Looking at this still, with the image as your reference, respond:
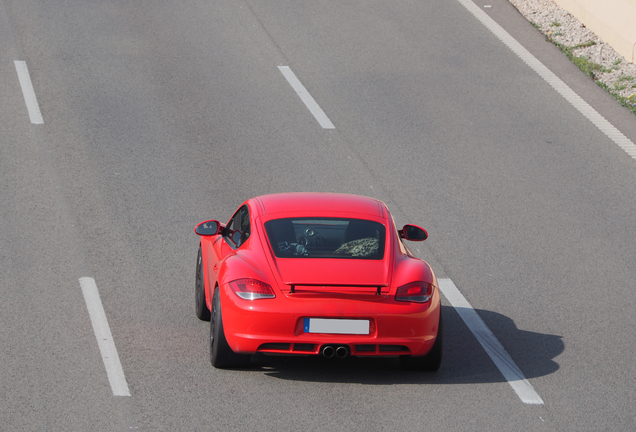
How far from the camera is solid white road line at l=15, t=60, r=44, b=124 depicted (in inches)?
535

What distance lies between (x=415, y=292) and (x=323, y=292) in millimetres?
714

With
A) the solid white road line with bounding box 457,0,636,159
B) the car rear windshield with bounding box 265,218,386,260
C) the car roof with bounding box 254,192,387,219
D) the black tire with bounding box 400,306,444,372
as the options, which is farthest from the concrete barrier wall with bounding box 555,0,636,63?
the black tire with bounding box 400,306,444,372

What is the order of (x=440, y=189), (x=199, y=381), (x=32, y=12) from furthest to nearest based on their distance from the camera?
(x=32, y=12)
(x=440, y=189)
(x=199, y=381)

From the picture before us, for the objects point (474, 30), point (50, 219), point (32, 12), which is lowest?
point (32, 12)

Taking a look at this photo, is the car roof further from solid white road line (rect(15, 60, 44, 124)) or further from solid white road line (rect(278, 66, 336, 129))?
solid white road line (rect(15, 60, 44, 124))

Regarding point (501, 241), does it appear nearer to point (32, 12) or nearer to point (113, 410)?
point (113, 410)

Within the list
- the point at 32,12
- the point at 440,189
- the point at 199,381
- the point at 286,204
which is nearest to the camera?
the point at 199,381

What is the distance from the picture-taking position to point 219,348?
672 cm

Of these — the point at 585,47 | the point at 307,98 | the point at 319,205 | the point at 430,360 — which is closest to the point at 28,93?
the point at 307,98

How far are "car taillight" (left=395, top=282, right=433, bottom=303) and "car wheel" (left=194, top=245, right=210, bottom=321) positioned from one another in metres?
2.05

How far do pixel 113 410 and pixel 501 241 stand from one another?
5.61 metres

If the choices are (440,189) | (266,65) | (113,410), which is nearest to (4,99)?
(266,65)

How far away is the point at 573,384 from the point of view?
23.0ft

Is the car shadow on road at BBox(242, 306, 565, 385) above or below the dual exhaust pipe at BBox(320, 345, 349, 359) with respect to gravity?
below
